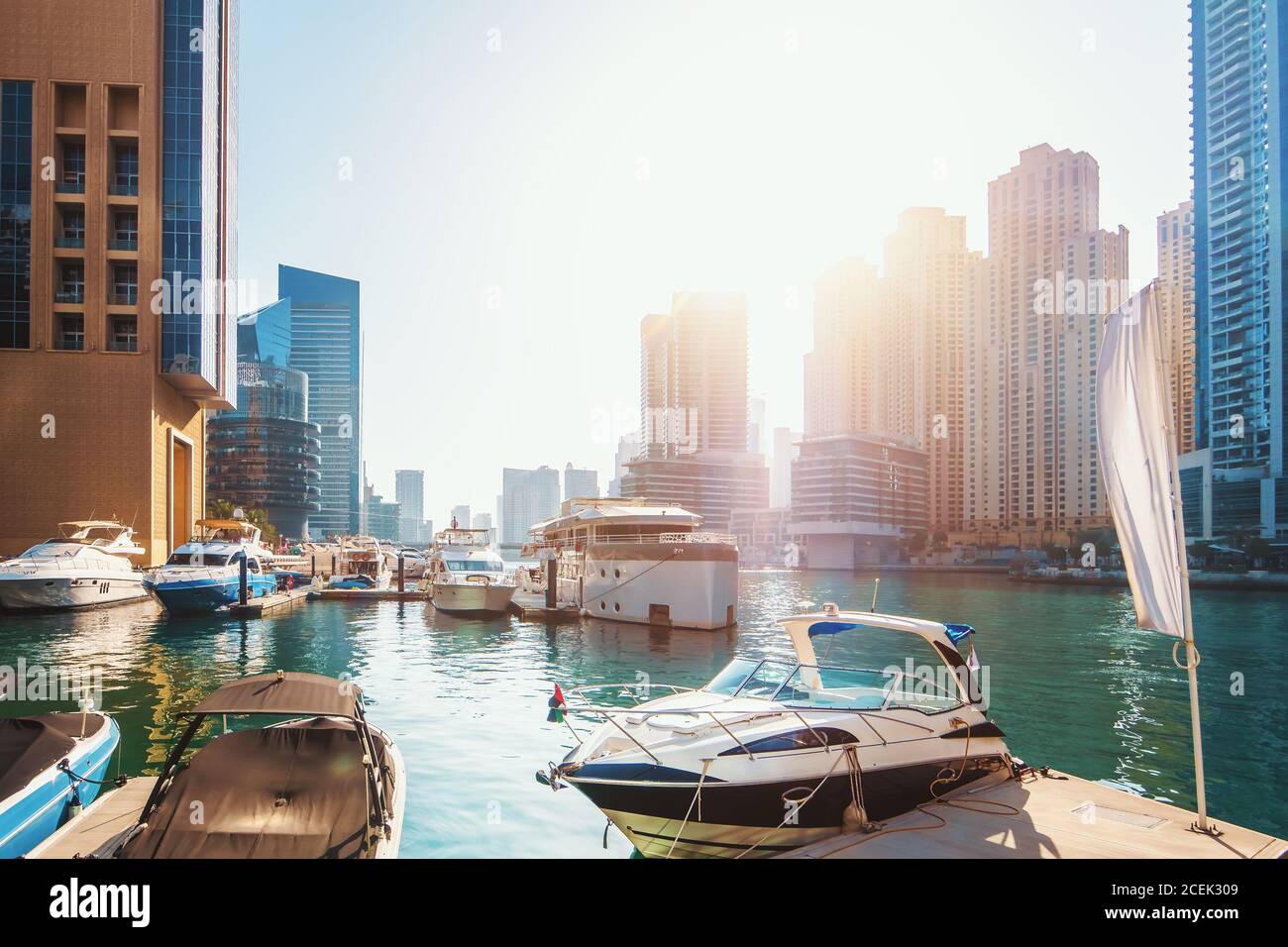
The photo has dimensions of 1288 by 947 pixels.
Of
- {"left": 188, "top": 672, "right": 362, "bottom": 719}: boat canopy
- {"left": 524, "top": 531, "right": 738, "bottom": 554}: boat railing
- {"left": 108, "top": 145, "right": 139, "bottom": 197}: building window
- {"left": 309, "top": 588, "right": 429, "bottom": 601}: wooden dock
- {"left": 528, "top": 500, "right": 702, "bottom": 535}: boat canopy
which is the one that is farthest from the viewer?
Result: {"left": 108, "top": 145, "right": 139, "bottom": 197}: building window

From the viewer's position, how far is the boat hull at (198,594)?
120 feet

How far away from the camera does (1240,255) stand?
98500 mm

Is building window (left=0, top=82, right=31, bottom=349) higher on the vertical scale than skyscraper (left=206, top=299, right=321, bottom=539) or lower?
higher

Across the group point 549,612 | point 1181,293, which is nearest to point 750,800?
point 549,612

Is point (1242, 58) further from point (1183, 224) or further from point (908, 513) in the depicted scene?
point (908, 513)

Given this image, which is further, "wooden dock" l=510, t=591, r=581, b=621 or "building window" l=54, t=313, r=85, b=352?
"building window" l=54, t=313, r=85, b=352

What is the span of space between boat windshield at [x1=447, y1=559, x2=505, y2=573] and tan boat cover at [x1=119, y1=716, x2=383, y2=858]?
33.2 m

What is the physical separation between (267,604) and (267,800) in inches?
1414

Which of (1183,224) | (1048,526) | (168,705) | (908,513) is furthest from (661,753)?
(1183,224)

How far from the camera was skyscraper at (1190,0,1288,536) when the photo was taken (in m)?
92.1

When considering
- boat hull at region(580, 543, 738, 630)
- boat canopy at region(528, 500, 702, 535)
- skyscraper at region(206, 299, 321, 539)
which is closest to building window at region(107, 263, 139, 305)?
boat canopy at region(528, 500, 702, 535)

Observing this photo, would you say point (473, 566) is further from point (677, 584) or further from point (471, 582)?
point (677, 584)

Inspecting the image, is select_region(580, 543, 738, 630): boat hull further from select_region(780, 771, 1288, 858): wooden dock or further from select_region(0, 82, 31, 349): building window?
select_region(0, 82, 31, 349): building window

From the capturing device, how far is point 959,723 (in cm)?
984
